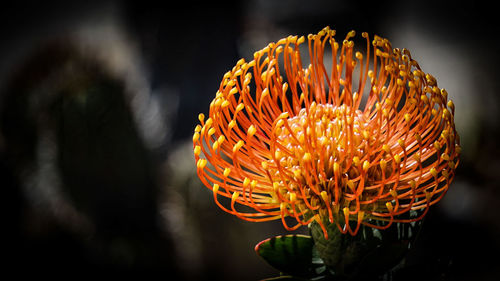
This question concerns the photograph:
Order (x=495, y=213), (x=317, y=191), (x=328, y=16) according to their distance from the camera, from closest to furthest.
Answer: (x=317, y=191)
(x=495, y=213)
(x=328, y=16)

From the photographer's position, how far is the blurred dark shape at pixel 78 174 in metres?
1.11

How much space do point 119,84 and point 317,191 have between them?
902 mm

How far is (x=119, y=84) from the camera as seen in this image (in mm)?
1132

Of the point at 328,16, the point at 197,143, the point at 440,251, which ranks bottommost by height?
the point at 440,251

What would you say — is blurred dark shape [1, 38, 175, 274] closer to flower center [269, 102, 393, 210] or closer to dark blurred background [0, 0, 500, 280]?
dark blurred background [0, 0, 500, 280]

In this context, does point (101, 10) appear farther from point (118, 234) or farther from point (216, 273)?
point (216, 273)

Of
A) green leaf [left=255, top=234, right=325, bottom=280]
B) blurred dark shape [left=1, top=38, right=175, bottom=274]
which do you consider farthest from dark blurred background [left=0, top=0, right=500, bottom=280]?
green leaf [left=255, top=234, right=325, bottom=280]

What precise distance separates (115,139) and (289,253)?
834mm

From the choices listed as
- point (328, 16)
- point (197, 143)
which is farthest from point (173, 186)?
point (197, 143)

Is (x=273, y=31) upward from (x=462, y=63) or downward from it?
upward

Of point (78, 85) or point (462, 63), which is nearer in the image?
point (462, 63)

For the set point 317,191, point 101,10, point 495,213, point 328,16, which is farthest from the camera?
point 101,10

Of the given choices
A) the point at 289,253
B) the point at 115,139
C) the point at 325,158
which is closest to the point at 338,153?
the point at 325,158

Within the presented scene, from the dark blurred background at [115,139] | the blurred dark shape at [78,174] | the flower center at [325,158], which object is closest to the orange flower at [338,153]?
the flower center at [325,158]
